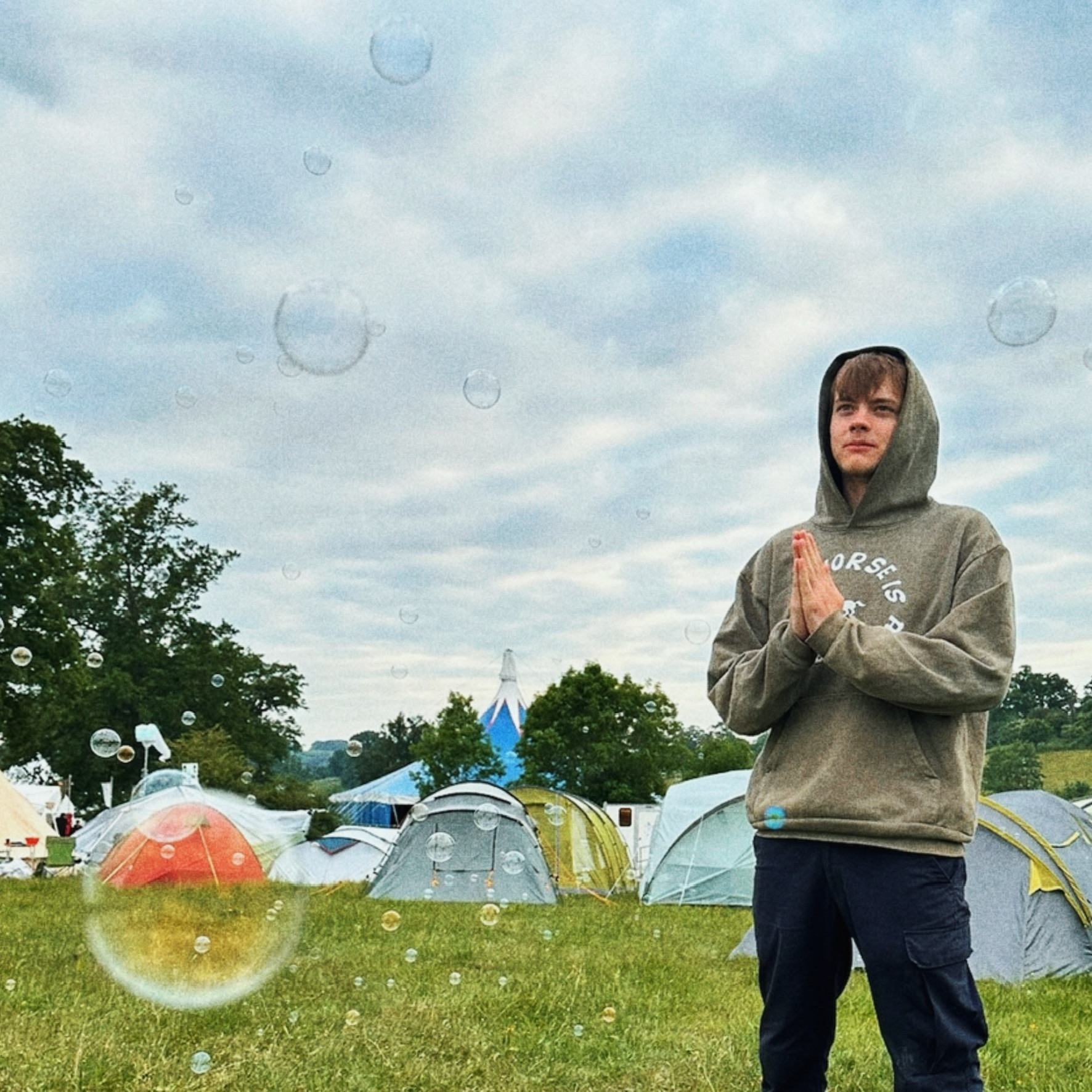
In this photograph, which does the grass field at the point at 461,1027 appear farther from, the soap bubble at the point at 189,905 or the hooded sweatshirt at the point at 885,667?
the hooded sweatshirt at the point at 885,667

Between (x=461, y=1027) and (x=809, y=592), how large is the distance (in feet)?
8.68

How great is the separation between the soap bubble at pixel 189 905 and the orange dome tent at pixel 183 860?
0.01m

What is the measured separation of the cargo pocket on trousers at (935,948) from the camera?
201 centimetres

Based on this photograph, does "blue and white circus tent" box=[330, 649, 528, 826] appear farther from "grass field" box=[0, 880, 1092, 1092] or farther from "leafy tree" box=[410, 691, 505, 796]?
"grass field" box=[0, 880, 1092, 1092]

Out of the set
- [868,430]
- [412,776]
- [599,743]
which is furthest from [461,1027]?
[412,776]

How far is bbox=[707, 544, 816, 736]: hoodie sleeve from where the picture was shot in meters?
2.24

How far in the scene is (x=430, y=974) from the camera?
18.5 ft

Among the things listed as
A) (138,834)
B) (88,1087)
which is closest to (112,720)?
(138,834)

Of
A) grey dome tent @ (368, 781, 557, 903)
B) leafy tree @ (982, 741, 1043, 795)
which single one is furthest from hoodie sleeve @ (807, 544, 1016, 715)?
leafy tree @ (982, 741, 1043, 795)

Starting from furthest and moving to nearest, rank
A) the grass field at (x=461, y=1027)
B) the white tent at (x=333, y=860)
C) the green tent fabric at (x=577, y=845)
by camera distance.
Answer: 1. the green tent fabric at (x=577, y=845)
2. the white tent at (x=333, y=860)
3. the grass field at (x=461, y=1027)

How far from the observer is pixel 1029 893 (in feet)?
22.5

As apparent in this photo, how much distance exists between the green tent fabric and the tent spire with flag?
51.4 feet

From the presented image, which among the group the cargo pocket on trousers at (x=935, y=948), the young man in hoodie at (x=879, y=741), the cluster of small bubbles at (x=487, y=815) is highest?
the young man in hoodie at (x=879, y=741)

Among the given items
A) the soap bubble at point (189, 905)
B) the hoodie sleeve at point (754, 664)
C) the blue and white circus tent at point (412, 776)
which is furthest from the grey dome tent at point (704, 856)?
the blue and white circus tent at point (412, 776)
